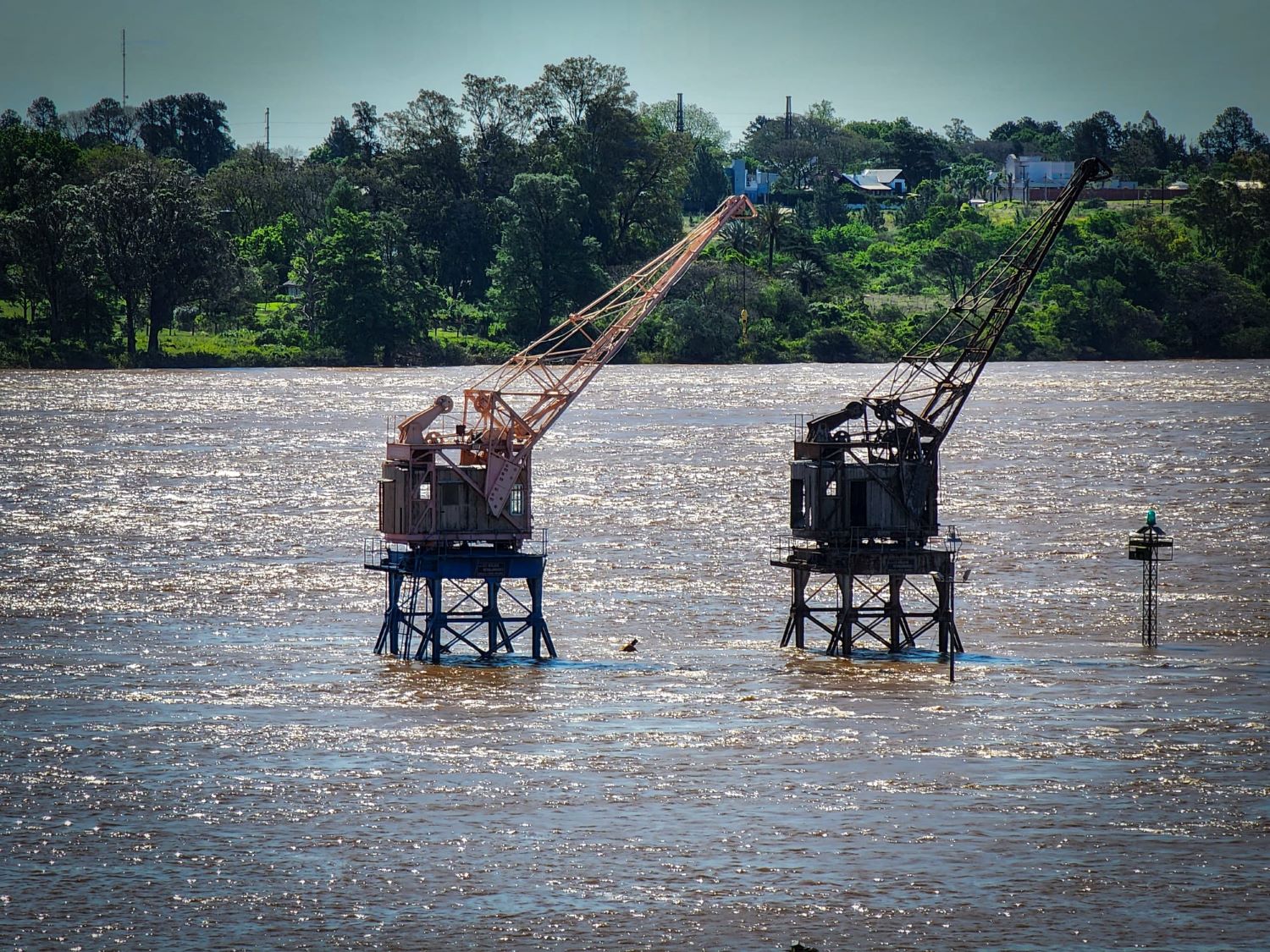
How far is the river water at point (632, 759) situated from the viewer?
4075 cm

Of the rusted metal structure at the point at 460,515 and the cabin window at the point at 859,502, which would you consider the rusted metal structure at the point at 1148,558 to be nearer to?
the cabin window at the point at 859,502

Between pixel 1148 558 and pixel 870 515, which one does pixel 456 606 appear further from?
pixel 1148 558

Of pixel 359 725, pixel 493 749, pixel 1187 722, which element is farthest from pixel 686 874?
pixel 1187 722

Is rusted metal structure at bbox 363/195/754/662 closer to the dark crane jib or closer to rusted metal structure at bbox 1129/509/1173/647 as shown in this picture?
the dark crane jib

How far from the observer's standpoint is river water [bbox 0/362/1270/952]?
134 feet

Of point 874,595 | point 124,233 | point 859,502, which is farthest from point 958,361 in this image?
point 124,233

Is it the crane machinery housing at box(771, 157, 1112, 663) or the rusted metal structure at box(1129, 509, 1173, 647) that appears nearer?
the crane machinery housing at box(771, 157, 1112, 663)

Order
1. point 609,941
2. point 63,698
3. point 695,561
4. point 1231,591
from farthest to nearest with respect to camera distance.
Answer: point 695,561 < point 1231,591 < point 63,698 < point 609,941

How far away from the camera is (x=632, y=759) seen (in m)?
51.1

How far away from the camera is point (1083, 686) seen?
59500 mm

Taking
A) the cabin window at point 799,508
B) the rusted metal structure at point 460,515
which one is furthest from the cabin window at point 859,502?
the rusted metal structure at point 460,515

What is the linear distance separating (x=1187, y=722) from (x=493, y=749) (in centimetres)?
1929

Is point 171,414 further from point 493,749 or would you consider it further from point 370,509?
point 493,749

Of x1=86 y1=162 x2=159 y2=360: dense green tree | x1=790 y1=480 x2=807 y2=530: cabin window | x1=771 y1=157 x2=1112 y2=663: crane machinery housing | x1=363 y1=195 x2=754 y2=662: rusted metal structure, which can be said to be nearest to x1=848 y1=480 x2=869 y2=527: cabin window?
x1=771 y1=157 x2=1112 y2=663: crane machinery housing
